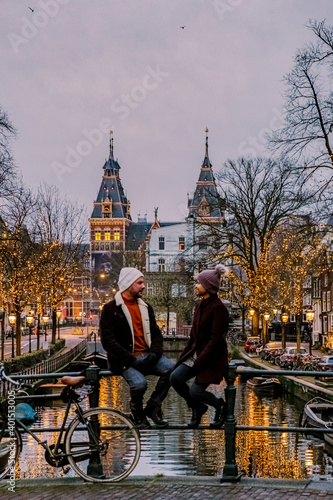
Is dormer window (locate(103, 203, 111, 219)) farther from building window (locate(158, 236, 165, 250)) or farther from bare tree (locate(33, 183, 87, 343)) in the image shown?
bare tree (locate(33, 183, 87, 343))

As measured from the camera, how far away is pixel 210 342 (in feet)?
23.0

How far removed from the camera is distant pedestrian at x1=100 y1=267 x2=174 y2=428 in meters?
7.11

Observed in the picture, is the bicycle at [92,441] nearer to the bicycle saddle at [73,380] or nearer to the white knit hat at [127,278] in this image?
the bicycle saddle at [73,380]

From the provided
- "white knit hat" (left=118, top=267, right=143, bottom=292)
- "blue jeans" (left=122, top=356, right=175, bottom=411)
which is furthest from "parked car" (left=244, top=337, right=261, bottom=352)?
"white knit hat" (left=118, top=267, right=143, bottom=292)

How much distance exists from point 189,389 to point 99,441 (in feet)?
3.46

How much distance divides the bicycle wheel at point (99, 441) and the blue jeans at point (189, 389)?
0.61 m

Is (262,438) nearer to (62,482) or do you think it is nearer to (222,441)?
(222,441)

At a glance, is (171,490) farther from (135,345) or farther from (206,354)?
(135,345)

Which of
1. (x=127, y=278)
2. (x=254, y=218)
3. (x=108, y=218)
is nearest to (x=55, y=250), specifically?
(x=254, y=218)

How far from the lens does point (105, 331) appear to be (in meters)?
7.10

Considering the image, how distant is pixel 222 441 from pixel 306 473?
4.05m

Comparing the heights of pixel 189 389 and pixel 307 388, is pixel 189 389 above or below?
above

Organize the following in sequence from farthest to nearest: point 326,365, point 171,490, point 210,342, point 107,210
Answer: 1. point 107,210
2. point 326,365
3. point 210,342
4. point 171,490

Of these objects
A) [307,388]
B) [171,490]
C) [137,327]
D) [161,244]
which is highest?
[161,244]
